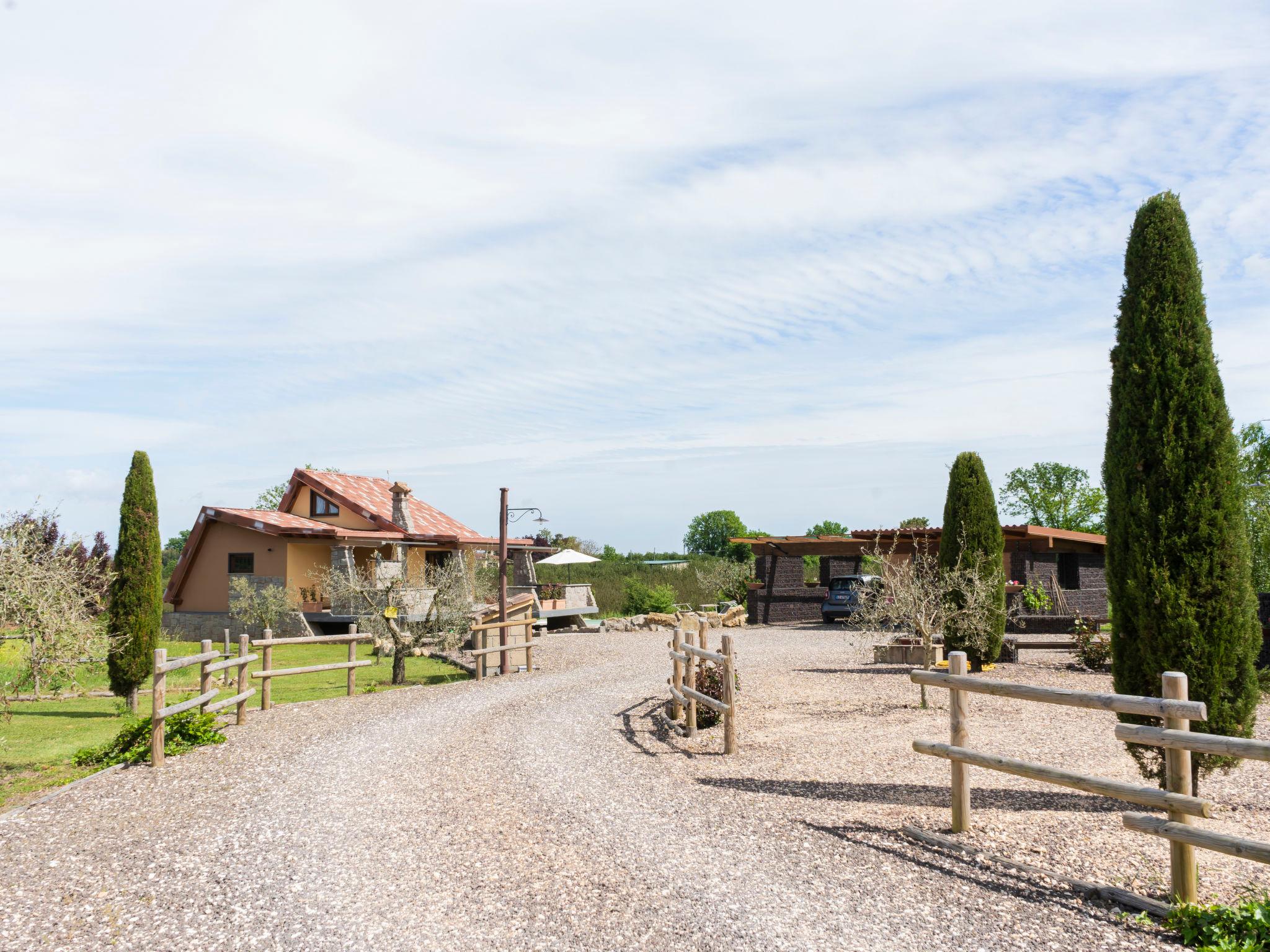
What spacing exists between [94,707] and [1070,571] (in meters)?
27.4

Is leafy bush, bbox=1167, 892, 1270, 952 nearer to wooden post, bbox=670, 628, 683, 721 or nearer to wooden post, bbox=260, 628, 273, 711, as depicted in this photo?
wooden post, bbox=670, 628, 683, 721

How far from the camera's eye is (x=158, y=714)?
10383 millimetres

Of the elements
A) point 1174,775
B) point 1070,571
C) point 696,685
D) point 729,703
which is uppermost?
point 1070,571

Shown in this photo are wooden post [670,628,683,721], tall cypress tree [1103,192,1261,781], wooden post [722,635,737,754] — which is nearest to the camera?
tall cypress tree [1103,192,1261,781]

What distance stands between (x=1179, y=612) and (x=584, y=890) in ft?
18.0

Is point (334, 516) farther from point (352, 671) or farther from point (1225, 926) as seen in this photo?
point (1225, 926)

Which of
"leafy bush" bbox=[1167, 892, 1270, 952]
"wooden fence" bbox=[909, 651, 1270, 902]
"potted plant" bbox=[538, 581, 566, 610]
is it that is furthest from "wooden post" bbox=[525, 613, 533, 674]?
"leafy bush" bbox=[1167, 892, 1270, 952]

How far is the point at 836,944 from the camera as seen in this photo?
16.6 ft

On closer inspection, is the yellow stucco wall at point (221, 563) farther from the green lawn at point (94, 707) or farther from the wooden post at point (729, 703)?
the wooden post at point (729, 703)

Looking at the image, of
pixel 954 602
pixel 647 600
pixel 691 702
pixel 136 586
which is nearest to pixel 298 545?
pixel 647 600

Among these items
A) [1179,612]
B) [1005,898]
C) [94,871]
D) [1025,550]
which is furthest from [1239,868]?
[1025,550]

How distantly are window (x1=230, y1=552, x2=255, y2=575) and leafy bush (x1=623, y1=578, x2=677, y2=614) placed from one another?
1319 centimetres

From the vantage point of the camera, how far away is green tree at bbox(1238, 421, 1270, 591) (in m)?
30.7

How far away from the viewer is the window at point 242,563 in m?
30.1
